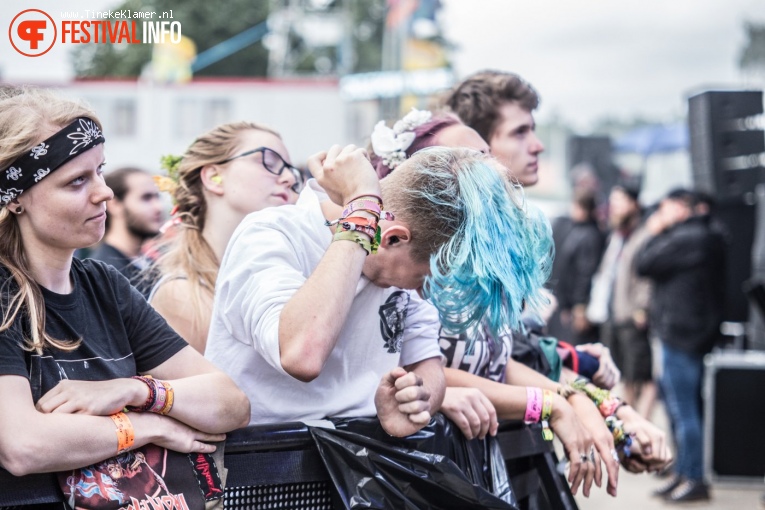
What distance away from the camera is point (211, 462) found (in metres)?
1.90

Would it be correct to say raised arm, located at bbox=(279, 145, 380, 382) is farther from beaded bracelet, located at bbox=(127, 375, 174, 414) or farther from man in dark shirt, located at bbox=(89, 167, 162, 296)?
man in dark shirt, located at bbox=(89, 167, 162, 296)

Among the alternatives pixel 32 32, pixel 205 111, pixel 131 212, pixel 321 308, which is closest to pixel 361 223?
pixel 321 308

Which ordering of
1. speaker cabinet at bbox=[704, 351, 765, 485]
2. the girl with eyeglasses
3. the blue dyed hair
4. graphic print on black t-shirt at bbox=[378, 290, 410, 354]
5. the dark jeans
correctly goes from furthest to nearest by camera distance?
speaker cabinet at bbox=[704, 351, 765, 485]
the dark jeans
the girl with eyeglasses
graphic print on black t-shirt at bbox=[378, 290, 410, 354]
the blue dyed hair

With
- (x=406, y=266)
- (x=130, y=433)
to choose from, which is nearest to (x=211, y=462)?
(x=130, y=433)

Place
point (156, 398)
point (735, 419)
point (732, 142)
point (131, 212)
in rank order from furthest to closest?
point (732, 142) → point (735, 419) → point (131, 212) → point (156, 398)

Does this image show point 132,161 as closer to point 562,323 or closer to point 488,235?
point 562,323

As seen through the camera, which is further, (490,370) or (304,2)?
(304,2)

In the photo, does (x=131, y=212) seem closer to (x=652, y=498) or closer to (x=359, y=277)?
(x=359, y=277)

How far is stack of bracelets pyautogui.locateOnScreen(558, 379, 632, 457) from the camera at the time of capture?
2795 mm

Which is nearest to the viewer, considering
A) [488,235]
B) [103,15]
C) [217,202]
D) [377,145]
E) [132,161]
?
[488,235]

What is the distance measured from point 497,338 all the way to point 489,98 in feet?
4.52

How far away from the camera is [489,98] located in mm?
3600

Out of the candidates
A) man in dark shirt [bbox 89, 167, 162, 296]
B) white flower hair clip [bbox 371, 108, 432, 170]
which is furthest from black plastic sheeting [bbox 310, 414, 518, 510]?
man in dark shirt [bbox 89, 167, 162, 296]

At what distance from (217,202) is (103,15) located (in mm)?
733
